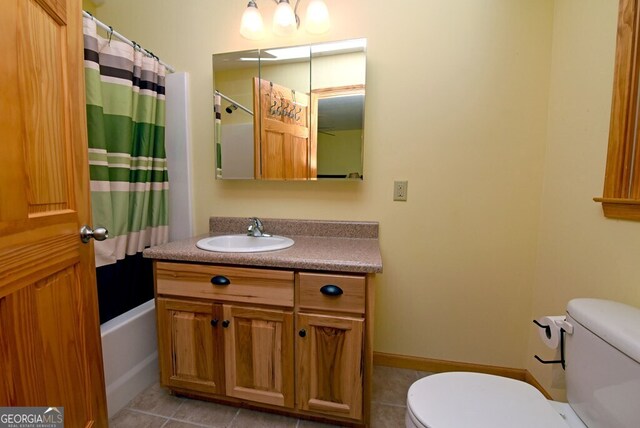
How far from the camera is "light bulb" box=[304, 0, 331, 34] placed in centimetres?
146

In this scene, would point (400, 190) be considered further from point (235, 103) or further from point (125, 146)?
point (125, 146)

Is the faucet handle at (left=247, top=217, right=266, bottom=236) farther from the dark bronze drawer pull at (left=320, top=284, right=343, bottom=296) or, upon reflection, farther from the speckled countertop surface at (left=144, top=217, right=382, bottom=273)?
the dark bronze drawer pull at (left=320, top=284, right=343, bottom=296)

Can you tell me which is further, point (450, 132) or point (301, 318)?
point (450, 132)

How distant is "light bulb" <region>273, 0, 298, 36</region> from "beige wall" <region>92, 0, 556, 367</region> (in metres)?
0.09

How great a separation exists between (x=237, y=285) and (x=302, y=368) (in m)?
0.45

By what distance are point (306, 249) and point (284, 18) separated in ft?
4.06

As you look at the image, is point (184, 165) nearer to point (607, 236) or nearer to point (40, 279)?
point (40, 279)

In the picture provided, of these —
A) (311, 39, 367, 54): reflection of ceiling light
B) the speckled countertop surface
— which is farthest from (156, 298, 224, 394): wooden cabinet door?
(311, 39, 367, 54): reflection of ceiling light

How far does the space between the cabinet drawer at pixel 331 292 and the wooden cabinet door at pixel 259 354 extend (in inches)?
4.6

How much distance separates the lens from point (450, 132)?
1.46 meters

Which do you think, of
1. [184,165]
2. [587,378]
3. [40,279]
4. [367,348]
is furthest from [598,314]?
[184,165]

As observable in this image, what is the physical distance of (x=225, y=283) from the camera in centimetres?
121

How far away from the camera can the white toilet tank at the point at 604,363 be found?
63cm

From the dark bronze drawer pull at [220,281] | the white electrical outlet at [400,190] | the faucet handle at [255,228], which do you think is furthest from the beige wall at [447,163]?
the dark bronze drawer pull at [220,281]
